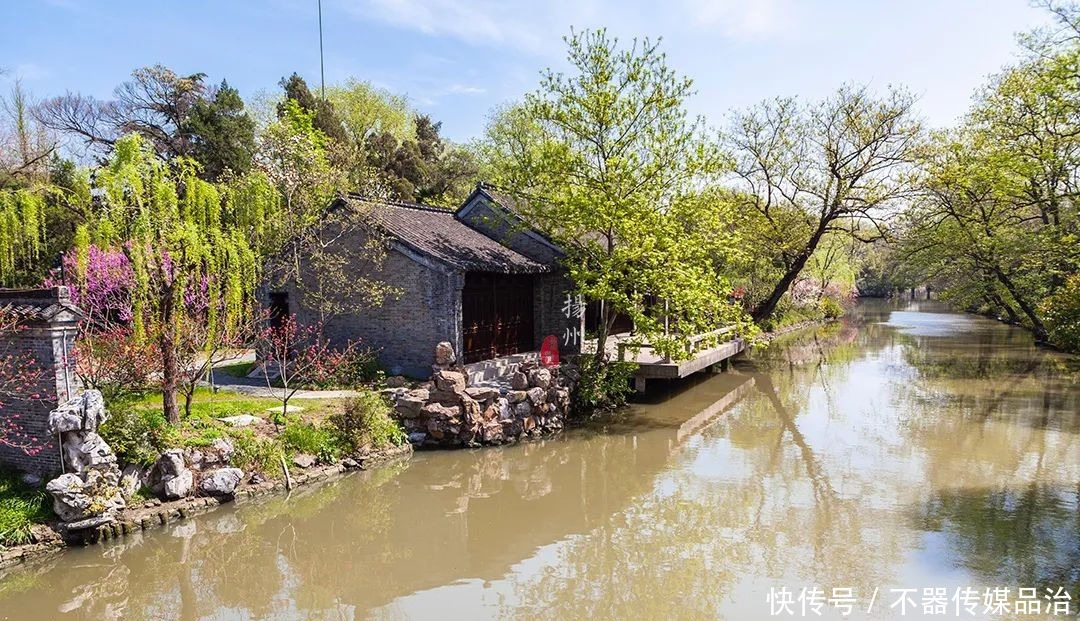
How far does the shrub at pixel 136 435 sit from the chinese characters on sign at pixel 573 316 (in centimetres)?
1031

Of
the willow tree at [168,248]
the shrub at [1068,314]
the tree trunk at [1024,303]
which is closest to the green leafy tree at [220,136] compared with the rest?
the willow tree at [168,248]

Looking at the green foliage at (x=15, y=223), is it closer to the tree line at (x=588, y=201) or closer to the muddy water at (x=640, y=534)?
→ the tree line at (x=588, y=201)

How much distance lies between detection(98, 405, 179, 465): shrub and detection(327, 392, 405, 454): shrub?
2.58 meters

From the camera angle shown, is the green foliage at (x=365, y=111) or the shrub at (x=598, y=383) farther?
the green foliage at (x=365, y=111)

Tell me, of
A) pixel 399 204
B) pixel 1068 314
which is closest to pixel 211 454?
pixel 399 204

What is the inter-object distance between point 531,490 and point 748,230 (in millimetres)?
16300

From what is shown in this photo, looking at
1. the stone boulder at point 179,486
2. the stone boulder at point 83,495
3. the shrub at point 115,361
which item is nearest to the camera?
the stone boulder at point 83,495

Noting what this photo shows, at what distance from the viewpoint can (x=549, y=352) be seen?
14664 millimetres

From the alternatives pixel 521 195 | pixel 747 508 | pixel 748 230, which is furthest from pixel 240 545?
pixel 748 230

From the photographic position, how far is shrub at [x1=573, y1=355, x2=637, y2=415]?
1419 cm

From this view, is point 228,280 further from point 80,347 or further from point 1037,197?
point 1037,197

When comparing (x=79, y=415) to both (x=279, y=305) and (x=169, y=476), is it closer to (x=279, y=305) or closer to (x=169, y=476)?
(x=169, y=476)

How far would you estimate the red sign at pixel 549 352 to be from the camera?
46.8 ft

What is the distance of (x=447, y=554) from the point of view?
25.2 feet
